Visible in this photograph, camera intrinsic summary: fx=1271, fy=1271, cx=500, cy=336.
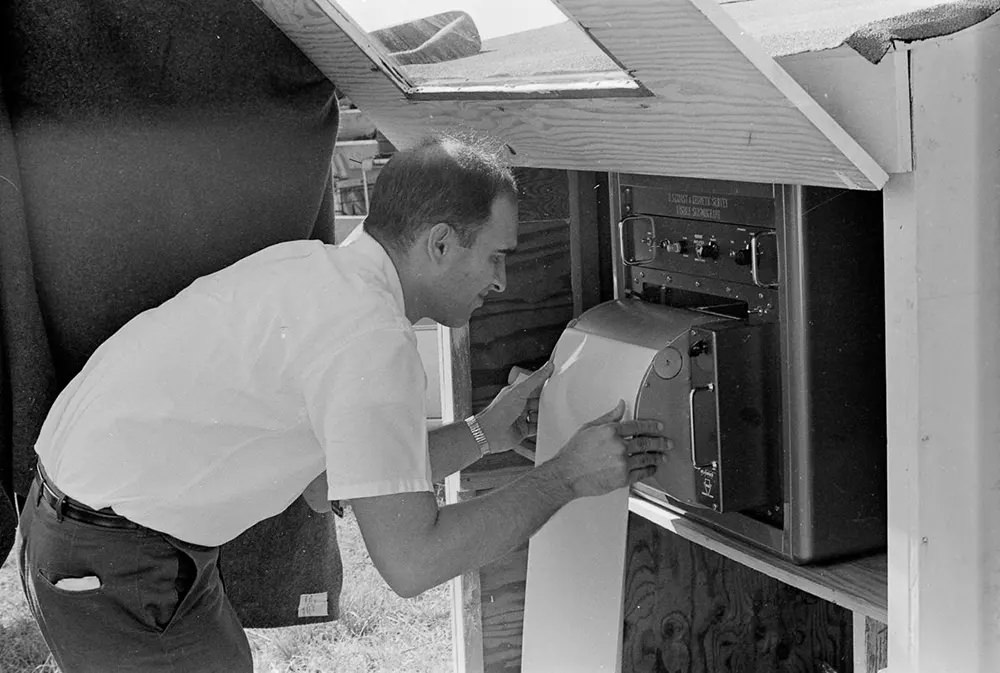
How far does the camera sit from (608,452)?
1.64 metres

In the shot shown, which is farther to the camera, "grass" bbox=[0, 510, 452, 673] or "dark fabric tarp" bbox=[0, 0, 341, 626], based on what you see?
"grass" bbox=[0, 510, 452, 673]

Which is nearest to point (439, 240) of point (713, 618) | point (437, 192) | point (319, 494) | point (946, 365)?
point (437, 192)

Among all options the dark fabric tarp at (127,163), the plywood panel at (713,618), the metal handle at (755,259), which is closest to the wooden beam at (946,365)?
the metal handle at (755,259)

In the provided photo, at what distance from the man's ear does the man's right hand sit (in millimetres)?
299

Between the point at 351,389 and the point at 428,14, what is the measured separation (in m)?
0.55

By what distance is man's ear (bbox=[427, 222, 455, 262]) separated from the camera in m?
1.67

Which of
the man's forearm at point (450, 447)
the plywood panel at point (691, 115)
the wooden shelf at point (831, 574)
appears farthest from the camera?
the man's forearm at point (450, 447)

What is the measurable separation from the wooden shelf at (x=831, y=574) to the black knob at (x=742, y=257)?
378 millimetres

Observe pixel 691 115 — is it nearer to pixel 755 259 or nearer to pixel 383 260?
pixel 755 259

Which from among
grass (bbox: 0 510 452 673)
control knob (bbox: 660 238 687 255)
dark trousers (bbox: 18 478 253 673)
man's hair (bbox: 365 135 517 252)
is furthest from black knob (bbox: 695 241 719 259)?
grass (bbox: 0 510 452 673)

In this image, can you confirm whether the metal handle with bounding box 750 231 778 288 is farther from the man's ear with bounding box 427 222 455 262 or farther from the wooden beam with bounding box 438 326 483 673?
the wooden beam with bounding box 438 326 483 673

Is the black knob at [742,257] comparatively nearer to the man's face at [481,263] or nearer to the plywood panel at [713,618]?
the man's face at [481,263]

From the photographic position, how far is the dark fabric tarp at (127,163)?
2.05 m

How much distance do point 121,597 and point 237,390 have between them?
341mm
